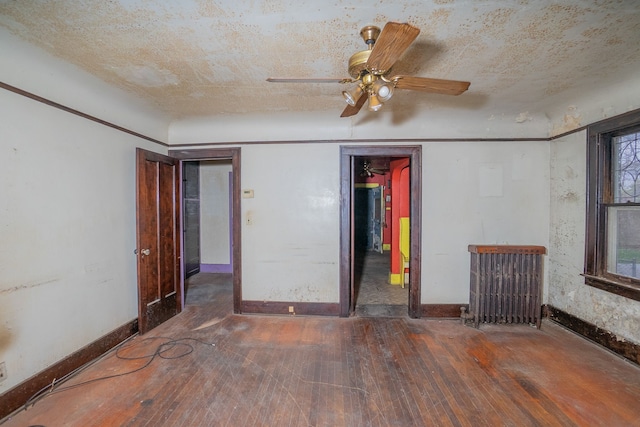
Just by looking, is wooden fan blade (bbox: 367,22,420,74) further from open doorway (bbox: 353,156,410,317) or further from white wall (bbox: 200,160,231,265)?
white wall (bbox: 200,160,231,265)

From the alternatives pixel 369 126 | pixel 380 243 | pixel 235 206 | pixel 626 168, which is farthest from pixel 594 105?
pixel 380 243

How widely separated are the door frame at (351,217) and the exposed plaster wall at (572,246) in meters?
1.61

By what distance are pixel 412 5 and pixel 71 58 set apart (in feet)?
7.98

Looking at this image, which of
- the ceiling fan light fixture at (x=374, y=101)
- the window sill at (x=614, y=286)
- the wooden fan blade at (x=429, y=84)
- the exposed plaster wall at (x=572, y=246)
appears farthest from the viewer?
the exposed plaster wall at (x=572, y=246)

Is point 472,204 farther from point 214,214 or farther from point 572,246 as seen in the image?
point 214,214

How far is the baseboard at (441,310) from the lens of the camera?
3451 millimetres

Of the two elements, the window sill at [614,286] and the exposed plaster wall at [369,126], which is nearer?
the window sill at [614,286]

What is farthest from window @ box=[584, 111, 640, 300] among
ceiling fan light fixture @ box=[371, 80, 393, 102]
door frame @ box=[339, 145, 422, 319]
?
ceiling fan light fixture @ box=[371, 80, 393, 102]

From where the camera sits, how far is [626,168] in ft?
8.66

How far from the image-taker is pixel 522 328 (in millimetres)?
3176

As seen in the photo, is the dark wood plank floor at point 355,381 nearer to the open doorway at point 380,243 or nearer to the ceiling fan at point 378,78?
the open doorway at point 380,243

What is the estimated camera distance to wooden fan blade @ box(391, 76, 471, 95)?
169cm

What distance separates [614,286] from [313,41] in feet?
11.4

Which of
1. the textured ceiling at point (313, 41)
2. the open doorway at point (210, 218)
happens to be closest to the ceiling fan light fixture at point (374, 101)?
the textured ceiling at point (313, 41)
